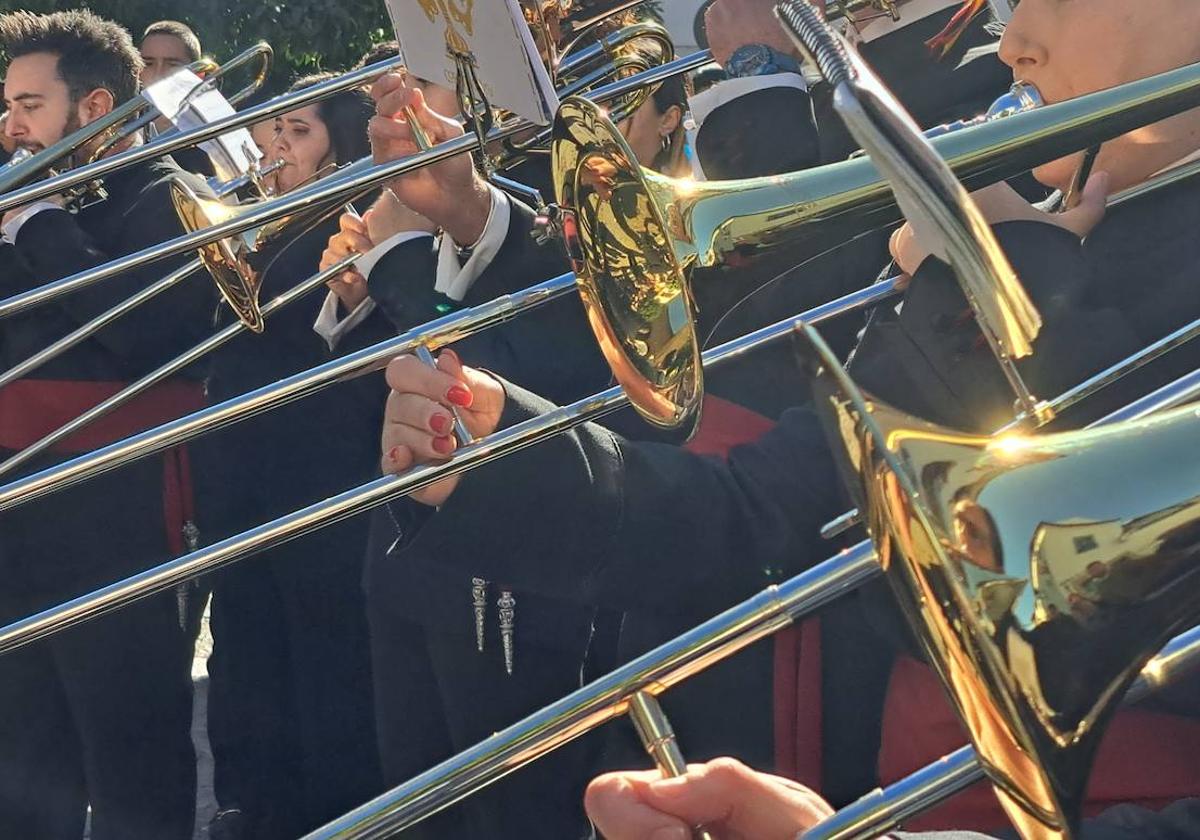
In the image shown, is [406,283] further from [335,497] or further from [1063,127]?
[1063,127]

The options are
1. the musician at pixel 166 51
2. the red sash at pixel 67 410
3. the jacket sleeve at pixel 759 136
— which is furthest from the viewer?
the musician at pixel 166 51

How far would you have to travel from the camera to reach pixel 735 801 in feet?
3.25

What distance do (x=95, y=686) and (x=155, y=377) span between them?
626 mm

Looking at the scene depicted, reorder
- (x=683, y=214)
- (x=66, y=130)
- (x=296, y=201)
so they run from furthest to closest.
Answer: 1. (x=66, y=130)
2. (x=296, y=201)
3. (x=683, y=214)

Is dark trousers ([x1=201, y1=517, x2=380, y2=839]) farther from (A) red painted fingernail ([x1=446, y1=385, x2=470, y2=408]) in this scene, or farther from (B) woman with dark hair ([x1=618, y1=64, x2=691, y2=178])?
(A) red painted fingernail ([x1=446, y1=385, x2=470, y2=408])

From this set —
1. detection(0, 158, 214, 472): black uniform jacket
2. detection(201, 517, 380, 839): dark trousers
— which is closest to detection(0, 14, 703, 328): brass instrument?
detection(0, 158, 214, 472): black uniform jacket

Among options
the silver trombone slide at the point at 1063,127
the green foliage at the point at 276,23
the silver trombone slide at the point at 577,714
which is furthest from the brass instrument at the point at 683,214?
the green foliage at the point at 276,23

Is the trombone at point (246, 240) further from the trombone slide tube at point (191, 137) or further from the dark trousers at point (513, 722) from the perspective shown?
the dark trousers at point (513, 722)

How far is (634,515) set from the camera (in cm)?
144

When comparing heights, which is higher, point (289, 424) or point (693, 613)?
point (289, 424)

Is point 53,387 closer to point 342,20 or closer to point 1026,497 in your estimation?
point 1026,497

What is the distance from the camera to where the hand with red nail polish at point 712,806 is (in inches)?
38.6

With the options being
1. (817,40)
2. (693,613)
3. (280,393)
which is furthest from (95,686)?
(817,40)

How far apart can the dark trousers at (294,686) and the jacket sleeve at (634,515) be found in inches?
50.7
